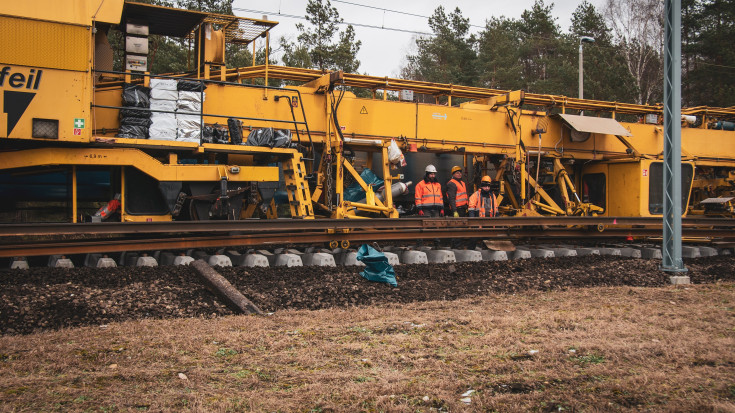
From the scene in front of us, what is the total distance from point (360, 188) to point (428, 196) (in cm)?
145

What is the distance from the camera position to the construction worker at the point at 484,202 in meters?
13.4

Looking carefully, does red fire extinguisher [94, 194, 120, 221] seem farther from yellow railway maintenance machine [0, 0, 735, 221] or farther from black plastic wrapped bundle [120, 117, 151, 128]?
black plastic wrapped bundle [120, 117, 151, 128]

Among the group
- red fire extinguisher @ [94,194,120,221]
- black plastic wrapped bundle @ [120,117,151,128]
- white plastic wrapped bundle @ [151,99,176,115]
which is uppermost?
white plastic wrapped bundle @ [151,99,176,115]

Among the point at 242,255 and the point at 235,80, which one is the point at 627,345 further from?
the point at 235,80

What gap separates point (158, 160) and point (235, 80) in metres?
2.70

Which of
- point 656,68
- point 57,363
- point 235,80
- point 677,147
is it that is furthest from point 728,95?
point 57,363

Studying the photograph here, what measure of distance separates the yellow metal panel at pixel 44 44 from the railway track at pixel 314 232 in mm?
2191

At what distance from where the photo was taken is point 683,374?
4715mm

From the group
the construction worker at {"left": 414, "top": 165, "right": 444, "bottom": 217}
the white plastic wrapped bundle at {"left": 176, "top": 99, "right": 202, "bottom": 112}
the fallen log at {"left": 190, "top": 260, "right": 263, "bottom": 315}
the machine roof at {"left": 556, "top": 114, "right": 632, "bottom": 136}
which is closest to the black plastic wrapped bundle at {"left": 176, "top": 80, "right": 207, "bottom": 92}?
the white plastic wrapped bundle at {"left": 176, "top": 99, "right": 202, "bottom": 112}

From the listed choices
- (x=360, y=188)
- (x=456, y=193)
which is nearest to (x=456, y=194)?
(x=456, y=193)

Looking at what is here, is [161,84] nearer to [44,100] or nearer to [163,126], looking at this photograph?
[163,126]

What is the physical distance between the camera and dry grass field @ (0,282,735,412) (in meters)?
4.20

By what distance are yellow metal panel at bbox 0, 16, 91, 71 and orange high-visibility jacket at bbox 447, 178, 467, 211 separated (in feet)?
24.9

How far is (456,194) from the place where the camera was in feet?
44.9
